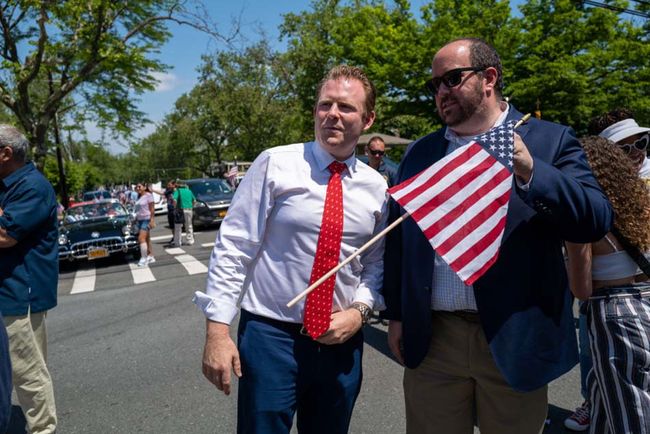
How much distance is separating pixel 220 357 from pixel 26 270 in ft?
6.43

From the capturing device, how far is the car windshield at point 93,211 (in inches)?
505

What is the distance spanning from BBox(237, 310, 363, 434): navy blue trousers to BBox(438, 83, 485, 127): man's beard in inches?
41.0

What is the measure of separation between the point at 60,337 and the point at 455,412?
5435 millimetres

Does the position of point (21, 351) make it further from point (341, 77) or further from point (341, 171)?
point (341, 77)

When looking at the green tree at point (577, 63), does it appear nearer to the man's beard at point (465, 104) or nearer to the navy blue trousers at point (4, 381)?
the man's beard at point (465, 104)

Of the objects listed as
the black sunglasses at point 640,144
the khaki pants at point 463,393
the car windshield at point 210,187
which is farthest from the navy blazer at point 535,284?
the car windshield at point 210,187

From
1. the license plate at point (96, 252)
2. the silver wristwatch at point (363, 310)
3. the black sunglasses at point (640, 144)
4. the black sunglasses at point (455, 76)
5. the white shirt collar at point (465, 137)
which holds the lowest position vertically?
the license plate at point (96, 252)

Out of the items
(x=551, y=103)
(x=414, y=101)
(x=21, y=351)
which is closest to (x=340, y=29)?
(x=414, y=101)

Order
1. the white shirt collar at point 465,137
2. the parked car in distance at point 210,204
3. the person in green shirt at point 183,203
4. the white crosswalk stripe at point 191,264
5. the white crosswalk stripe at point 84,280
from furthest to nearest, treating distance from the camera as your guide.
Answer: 1. the parked car in distance at point 210,204
2. the person in green shirt at point 183,203
3. the white crosswalk stripe at point 191,264
4. the white crosswalk stripe at point 84,280
5. the white shirt collar at point 465,137

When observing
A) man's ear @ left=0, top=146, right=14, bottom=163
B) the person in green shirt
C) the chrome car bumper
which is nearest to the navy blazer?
man's ear @ left=0, top=146, right=14, bottom=163

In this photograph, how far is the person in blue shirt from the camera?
305 centimetres

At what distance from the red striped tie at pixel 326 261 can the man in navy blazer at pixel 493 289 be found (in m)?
0.30

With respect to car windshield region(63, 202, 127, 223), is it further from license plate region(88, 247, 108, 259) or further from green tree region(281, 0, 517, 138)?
green tree region(281, 0, 517, 138)

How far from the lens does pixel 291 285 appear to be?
203 cm
